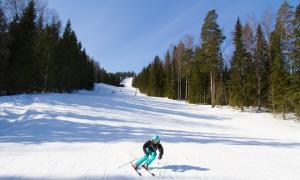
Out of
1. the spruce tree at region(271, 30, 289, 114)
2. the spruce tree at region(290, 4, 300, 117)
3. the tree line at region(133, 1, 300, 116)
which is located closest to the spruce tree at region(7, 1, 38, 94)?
the tree line at region(133, 1, 300, 116)

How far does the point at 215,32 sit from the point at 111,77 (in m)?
136

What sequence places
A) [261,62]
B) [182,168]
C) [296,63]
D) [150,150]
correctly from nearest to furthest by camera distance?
[150,150]
[182,168]
[296,63]
[261,62]

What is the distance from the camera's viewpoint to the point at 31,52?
3653 centimetres

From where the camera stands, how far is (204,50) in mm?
37750

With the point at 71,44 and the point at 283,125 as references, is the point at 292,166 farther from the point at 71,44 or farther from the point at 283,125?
the point at 71,44

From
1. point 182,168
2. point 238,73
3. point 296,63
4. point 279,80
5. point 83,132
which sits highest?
point 296,63

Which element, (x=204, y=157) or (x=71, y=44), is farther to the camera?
(x=71, y=44)

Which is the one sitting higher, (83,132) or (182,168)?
(83,132)

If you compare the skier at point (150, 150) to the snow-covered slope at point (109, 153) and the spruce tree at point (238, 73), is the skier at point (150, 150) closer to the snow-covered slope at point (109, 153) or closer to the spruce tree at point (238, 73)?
the snow-covered slope at point (109, 153)

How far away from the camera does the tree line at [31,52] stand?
32375mm

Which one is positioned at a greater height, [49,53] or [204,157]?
[49,53]

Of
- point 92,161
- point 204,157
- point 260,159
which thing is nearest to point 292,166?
point 260,159

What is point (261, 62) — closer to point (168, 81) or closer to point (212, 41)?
point (212, 41)

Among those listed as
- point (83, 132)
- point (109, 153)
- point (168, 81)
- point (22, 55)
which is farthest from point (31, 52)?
point (168, 81)
